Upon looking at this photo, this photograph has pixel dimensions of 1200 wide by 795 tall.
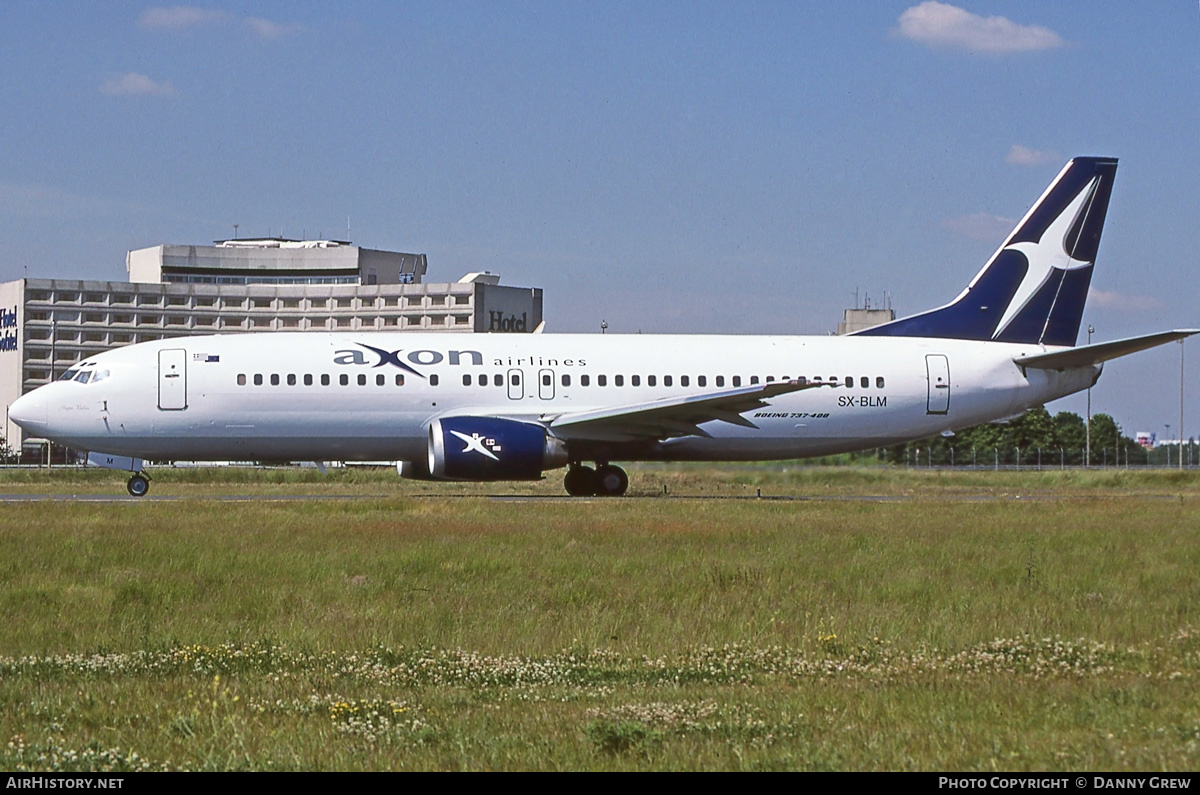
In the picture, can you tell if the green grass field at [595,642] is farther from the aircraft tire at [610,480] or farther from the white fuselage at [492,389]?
the aircraft tire at [610,480]

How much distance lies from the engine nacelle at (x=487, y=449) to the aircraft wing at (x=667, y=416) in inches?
37.8

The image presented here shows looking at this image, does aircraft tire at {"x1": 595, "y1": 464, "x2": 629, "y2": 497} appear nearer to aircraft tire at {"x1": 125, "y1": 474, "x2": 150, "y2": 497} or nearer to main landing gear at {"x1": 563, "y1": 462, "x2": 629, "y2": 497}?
main landing gear at {"x1": 563, "y1": 462, "x2": 629, "y2": 497}

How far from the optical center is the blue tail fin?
36656mm

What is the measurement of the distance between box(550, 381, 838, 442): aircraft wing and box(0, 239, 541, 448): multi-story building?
11425cm

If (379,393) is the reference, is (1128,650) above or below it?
below

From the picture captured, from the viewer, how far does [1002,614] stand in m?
13.5

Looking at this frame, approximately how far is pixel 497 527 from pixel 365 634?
9.70 m

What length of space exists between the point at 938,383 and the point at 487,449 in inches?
489

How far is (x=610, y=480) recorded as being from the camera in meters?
33.7

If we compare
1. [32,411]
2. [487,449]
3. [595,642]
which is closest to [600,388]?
[487,449]

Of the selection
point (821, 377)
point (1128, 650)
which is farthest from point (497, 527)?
point (821, 377)

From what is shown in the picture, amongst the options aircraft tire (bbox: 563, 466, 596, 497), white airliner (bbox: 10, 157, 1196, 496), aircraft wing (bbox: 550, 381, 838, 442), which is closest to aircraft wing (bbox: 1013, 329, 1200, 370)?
white airliner (bbox: 10, 157, 1196, 496)
